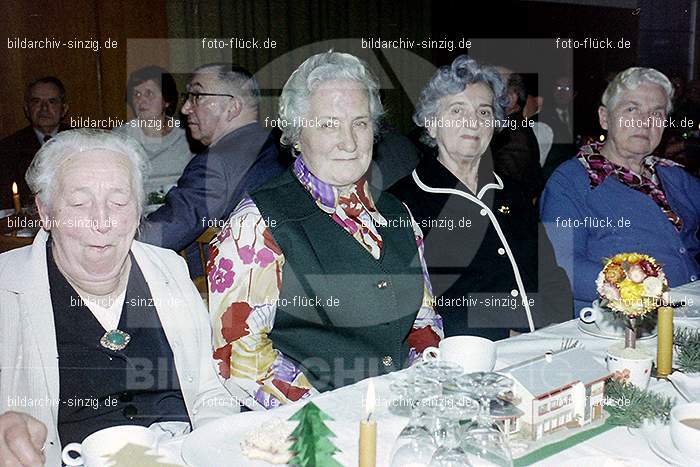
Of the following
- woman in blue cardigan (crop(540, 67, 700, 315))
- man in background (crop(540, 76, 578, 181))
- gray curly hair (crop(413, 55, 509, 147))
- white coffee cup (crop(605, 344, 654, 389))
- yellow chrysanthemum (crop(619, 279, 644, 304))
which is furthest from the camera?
man in background (crop(540, 76, 578, 181))

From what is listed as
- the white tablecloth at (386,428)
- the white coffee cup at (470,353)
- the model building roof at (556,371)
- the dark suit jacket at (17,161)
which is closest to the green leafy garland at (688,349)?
the white tablecloth at (386,428)

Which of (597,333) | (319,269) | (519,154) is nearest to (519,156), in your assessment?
(519,154)

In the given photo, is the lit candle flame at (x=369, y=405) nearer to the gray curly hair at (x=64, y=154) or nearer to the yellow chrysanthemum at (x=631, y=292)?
the yellow chrysanthemum at (x=631, y=292)

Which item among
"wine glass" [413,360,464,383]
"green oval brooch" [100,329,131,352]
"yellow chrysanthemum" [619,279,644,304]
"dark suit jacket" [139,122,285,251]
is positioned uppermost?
"dark suit jacket" [139,122,285,251]

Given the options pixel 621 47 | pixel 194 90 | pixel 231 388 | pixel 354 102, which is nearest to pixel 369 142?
pixel 354 102

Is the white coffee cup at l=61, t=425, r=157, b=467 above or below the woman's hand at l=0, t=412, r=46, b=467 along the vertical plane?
above

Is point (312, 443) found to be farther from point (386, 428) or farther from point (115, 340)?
point (115, 340)

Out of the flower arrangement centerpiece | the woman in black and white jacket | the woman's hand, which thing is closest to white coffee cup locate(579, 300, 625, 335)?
the flower arrangement centerpiece

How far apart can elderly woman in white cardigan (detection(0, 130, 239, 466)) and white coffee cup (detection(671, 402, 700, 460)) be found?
101cm

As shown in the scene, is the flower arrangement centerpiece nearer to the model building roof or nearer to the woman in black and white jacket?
the model building roof

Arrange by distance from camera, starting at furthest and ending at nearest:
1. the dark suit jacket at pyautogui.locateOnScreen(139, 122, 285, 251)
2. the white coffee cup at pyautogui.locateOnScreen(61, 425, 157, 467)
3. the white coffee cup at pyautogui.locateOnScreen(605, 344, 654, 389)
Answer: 1. the dark suit jacket at pyautogui.locateOnScreen(139, 122, 285, 251)
2. the white coffee cup at pyautogui.locateOnScreen(605, 344, 654, 389)
3. the white coffee cup at pyautogui.locateOnScreen(61, 425, 157, 467)

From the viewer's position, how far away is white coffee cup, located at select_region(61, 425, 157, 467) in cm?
128

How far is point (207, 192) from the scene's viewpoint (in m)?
3.27

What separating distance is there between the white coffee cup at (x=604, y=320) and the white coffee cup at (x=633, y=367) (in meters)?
0.37
